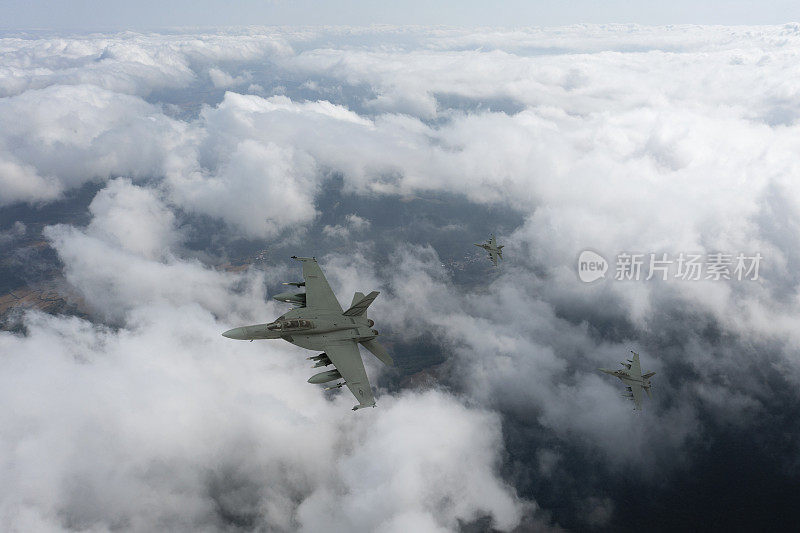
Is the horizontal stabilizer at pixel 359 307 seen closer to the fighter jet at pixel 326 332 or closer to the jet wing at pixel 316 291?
the fighter jet at pixel 326 332

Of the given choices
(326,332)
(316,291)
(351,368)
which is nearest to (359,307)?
(326,332)

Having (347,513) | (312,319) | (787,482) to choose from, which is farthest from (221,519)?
(787,482)

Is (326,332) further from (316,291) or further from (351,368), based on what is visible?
(316,291)

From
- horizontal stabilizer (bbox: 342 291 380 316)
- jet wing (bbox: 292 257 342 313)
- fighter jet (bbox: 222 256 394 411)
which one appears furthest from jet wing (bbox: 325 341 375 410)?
jet wing (bbox: 292 257 342 313)

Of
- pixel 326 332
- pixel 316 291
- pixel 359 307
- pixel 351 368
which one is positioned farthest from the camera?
pixel 316 291

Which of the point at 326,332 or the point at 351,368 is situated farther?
the point at 326,332

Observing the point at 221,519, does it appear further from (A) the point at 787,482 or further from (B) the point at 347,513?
(A) the point at 787,482

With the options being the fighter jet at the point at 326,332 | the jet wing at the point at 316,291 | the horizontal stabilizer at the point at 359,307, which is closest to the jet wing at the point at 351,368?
the fighter jet at the point at 326,332
